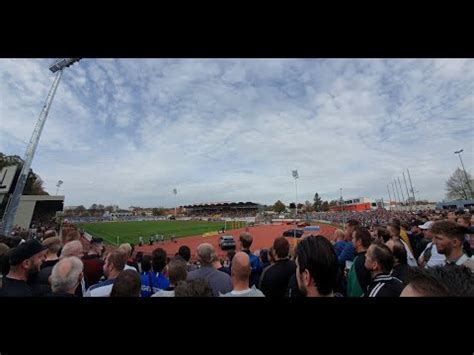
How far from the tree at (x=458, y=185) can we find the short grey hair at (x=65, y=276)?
222 feet

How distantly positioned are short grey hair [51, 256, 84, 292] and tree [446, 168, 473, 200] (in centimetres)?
6757

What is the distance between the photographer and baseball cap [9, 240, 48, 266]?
2.90 meters

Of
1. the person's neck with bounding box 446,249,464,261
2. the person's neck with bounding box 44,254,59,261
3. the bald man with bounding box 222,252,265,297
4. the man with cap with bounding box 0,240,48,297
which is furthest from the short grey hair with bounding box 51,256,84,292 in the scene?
the person's neck with bounding box 446,249,464,261

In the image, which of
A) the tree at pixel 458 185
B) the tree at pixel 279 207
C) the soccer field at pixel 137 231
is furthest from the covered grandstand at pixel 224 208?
the tree at pixel 458 185

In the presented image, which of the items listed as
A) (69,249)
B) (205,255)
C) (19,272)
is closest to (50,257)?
(69,249)

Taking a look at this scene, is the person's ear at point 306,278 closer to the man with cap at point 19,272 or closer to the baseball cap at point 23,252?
the man with cap at point 19,272

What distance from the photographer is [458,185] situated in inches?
2063

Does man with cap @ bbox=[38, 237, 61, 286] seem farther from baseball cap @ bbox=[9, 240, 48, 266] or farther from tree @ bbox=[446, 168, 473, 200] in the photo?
tree @ bbox=[446, 168, 473, 200]

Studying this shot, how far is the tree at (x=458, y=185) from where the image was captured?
5084 cm

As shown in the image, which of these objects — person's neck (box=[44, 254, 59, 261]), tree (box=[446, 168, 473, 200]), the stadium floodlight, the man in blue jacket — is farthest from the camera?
tree (box=[446, 168, 473, 200])

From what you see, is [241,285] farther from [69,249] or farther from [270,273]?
[69,249]
